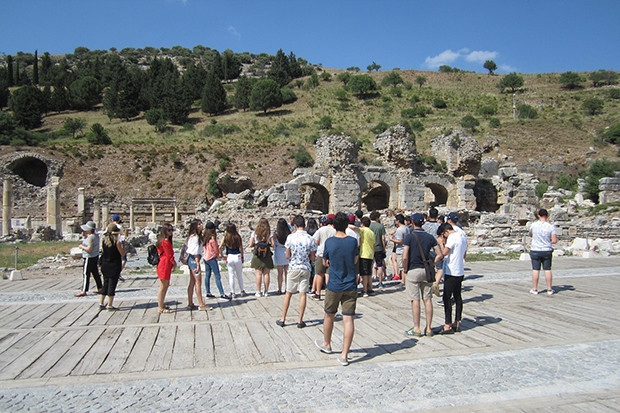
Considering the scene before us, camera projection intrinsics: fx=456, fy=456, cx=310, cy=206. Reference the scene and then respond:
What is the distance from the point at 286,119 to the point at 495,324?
187ft

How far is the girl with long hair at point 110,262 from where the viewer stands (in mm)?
7758

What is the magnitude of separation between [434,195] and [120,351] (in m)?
29.6

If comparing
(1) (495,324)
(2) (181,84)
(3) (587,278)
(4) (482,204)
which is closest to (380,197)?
(4) (482,204)

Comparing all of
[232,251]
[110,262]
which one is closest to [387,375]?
[232,251]

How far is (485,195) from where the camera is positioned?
32688mm

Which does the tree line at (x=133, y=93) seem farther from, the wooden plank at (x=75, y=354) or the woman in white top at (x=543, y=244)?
the woman in white top at (x=543, y=244)

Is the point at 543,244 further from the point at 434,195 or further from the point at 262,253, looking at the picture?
the point at 434,195

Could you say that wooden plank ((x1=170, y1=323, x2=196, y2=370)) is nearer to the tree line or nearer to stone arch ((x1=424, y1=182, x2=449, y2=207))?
stone arch ((x1=424, y1=182, x2=449, y2=207))

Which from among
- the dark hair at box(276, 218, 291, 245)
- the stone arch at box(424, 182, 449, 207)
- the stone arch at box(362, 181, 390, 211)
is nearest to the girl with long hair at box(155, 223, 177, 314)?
the dark hair at box(276, 218, 291, 245)

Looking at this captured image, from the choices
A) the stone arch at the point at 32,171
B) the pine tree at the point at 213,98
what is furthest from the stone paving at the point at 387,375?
the pine tree at the point at 213,98

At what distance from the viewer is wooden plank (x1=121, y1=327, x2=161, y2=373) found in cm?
520

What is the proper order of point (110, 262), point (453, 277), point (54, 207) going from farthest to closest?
point (54, 207) < point (110, 262) < point (453, 277)

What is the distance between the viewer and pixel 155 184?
43.9 m

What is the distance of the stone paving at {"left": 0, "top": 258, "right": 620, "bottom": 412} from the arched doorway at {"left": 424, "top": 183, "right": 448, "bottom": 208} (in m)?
24.6
